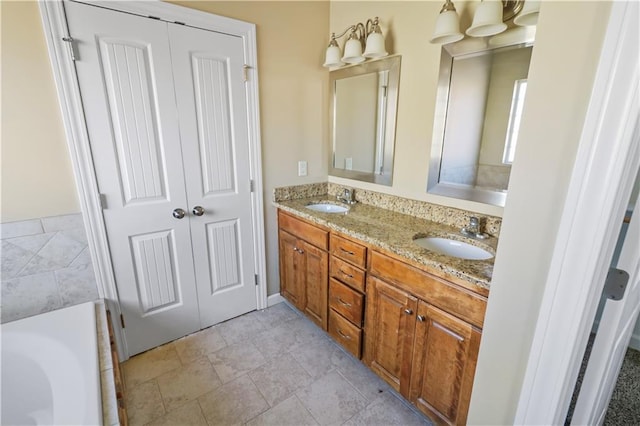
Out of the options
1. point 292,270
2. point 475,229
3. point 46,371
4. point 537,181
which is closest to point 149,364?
point 46,371

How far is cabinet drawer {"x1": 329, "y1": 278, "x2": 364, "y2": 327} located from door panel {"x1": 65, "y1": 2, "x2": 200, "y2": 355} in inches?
38.7

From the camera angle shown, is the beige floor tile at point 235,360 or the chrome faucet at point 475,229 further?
the beige floor tile at point 235,360

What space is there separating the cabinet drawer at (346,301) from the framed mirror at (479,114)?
79 cm

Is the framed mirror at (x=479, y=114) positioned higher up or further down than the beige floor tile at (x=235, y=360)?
higher up

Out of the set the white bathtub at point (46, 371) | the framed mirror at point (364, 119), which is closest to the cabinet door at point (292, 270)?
the framed mirror at point (364, 119)

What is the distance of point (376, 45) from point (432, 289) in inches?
56.7

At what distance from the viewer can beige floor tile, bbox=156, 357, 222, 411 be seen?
1646 mm

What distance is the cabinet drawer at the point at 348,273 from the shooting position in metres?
1.66

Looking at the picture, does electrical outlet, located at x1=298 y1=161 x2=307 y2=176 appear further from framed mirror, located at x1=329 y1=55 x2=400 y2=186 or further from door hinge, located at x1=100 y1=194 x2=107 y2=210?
door hinge, located at x1=100 y1=194 x2=107 y2=210

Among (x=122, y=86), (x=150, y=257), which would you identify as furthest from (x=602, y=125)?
(x=150, y=257)

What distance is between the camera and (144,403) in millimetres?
1612

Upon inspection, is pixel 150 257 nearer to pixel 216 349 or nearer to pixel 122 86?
pixel 216 349

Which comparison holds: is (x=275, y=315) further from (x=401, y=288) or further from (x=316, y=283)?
(x=401, y=288)

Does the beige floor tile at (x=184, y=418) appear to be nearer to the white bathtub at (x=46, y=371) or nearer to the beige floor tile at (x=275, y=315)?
the white bathtub at (x=46, y=371)
